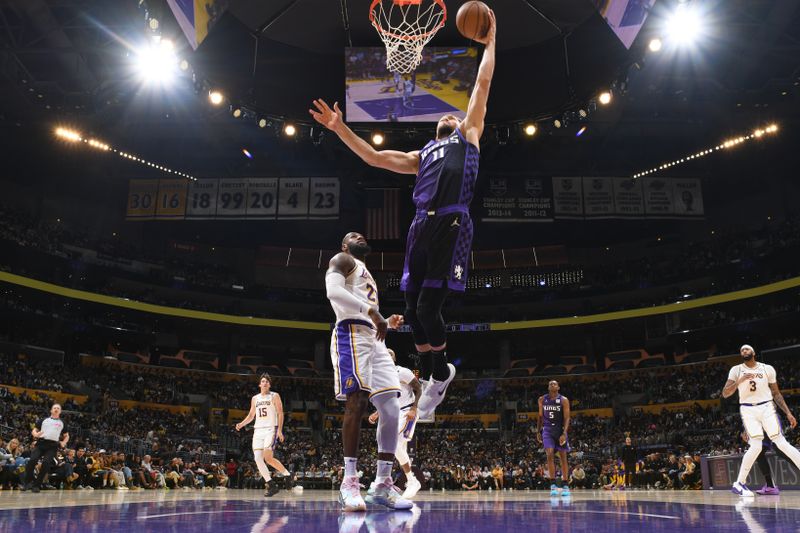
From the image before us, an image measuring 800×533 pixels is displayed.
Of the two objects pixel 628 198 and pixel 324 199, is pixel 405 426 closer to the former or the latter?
pixel 324 199

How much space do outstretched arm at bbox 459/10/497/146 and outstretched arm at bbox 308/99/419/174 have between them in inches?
19.8

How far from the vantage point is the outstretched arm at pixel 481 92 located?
4.62 metres

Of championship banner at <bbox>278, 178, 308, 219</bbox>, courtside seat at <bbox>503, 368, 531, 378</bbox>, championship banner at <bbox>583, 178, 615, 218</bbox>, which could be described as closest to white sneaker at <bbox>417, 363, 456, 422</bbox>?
championship banner at <bbox>278, 178, 308, 219</bbox>

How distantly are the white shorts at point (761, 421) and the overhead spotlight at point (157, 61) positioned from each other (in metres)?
16.1

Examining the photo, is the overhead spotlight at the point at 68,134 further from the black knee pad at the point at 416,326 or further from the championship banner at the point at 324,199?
the black knee pad at the point at 416,326

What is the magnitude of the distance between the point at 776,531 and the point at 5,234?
30.3 metres

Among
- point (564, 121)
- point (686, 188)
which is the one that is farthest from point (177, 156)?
point (686, 188)

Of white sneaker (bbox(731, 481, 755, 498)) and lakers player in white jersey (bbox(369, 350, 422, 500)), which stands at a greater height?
lakers player in white jersey (bbox(369, 350, 422, 500))

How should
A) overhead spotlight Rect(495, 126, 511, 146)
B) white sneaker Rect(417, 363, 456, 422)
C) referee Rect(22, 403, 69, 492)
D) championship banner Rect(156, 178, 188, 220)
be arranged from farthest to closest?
championship banner Rect(156, 178, 188, 220)
overhead spotlight Rect(495, 126, 511, 146)
referee Rect(22, 403, 69, 492)
white sneaker Rect(417, 363, 456, 422)

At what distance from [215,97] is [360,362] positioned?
16.6m

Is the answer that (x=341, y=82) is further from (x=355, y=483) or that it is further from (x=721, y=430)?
(x=721, y=430)

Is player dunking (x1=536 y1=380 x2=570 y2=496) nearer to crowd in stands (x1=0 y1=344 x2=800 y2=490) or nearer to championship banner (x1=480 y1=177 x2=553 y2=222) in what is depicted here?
crowd in stands (x1=0 y1=344 x2=800 y2=490)

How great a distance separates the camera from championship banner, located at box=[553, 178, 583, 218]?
81.6 feet

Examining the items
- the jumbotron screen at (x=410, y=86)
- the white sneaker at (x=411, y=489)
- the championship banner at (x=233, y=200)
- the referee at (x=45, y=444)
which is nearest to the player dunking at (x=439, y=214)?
the white sneaker at (x=411, y=489)
